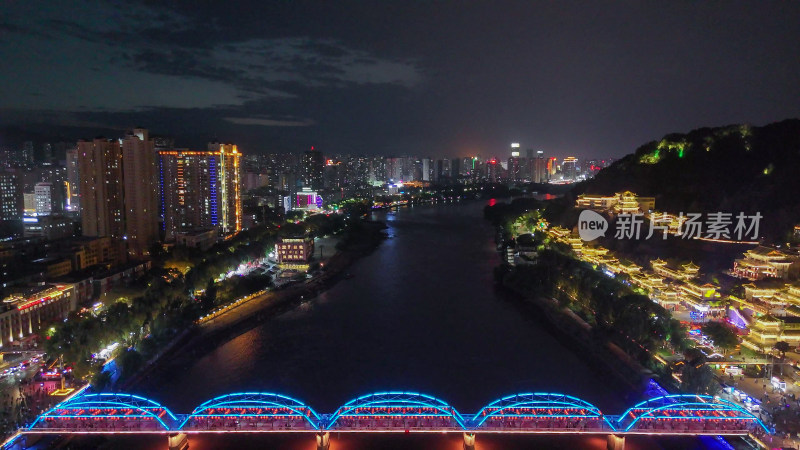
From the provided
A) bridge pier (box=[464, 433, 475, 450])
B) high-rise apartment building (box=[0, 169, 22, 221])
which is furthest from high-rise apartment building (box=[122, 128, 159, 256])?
bridge pier (box=[464, 433, 475, 450])

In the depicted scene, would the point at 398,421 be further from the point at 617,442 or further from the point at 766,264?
the point at 766,264

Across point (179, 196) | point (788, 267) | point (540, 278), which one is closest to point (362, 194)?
point (179, 196)

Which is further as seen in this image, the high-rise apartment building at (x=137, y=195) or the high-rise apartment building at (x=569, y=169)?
the high-rise apartment building at (x=569, y=169)

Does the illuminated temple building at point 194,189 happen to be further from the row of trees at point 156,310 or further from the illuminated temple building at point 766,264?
the illuminated temple building at point 766,264

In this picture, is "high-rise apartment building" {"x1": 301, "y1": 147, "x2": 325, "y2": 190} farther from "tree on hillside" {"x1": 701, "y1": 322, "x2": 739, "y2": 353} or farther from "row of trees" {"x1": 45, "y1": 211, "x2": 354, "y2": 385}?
"tree on hillside" {"x1": 701, "y1": 322, "x2": 739, "y2": 353}

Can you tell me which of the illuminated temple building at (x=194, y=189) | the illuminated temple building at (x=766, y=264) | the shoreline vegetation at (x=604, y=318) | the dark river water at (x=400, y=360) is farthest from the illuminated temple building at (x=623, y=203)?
the illuminated temple building at (x=194, y=189)

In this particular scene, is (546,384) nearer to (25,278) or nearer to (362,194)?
(25,278)
